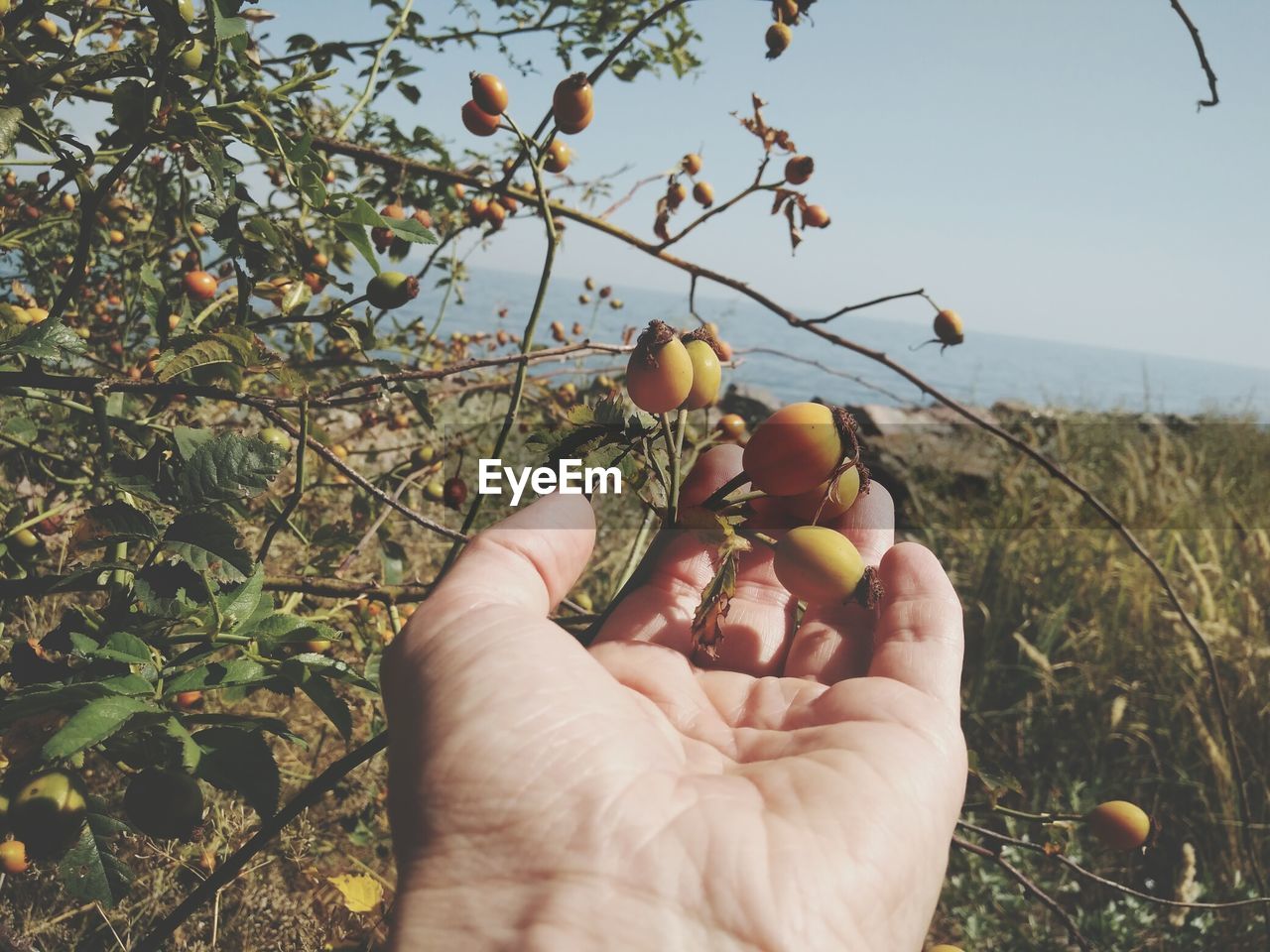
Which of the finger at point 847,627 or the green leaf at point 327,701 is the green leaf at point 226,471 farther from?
the finger at point 847,627

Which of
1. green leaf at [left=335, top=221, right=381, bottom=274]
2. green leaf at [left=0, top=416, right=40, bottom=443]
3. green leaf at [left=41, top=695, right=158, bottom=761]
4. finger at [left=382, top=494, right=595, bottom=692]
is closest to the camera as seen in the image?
green leaf at [left=41, top=695, right=158, bottom=761]

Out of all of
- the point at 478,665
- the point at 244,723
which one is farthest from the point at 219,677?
the point at 478,665

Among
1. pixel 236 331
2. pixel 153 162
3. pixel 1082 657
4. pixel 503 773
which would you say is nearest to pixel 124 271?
pixel 153 162

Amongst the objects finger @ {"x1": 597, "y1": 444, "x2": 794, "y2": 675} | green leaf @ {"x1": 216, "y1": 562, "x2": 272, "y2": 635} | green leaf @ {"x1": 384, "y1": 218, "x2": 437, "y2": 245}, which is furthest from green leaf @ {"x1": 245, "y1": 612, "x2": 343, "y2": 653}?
green leaf @ {"x1": 384, "y1": 218, "x2": 437, "y2": 245}

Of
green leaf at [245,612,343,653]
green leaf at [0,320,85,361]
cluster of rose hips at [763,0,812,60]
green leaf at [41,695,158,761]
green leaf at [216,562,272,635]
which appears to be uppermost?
cluster of rose hips at [763,0,812,60]

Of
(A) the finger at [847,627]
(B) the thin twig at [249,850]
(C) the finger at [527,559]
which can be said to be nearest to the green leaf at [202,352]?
(C) the finger at [527,559]

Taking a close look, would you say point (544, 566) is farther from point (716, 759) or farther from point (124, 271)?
point (124, 271)

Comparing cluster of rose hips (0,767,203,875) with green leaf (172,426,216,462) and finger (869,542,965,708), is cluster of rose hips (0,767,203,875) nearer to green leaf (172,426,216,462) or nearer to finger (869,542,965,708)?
green leaf (172,426,216,462)
